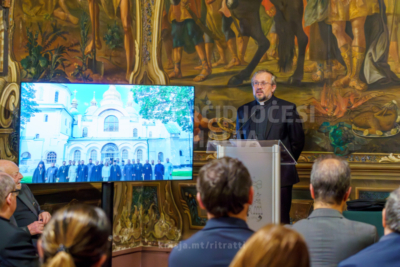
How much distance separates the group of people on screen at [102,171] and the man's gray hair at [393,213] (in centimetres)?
340

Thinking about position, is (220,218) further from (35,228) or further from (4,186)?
(35,228)

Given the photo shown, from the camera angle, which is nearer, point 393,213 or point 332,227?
point 393,213

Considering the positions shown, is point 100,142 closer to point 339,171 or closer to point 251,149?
point 251,149

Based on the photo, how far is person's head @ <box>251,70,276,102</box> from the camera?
559 centimetres

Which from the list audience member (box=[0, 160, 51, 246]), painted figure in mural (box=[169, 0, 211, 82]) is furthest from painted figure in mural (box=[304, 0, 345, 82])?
audience member (box=[0, 160, 51, 246])

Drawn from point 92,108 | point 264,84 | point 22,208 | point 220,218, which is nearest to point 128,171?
point 92,108

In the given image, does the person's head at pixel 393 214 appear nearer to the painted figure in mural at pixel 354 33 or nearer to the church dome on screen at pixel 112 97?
the church dome on screen at pixel 112 97

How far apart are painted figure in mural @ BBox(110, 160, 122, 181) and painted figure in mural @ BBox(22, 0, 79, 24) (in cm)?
237

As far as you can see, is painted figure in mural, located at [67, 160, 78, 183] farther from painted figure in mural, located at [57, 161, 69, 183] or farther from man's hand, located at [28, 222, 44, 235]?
man's hand, located at [28, 222, 44, 235]

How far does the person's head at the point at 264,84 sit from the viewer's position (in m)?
5.59

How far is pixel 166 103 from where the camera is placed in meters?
5.27

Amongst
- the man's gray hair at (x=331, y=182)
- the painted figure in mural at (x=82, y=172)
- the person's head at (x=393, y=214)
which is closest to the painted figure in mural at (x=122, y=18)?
the painted figure in mural at (x=82, y=172)

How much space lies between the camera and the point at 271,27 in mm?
6473

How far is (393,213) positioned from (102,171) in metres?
3.66
